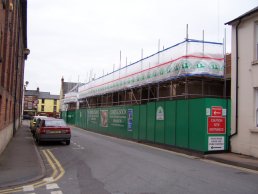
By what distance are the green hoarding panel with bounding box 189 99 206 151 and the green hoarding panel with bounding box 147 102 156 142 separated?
15.7 feet

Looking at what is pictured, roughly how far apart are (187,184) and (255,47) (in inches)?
348

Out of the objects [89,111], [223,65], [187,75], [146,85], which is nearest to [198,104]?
[187,75]

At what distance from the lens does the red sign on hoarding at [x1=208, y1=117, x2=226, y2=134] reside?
16.4 metres

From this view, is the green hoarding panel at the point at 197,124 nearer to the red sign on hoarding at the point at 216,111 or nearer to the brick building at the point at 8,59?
the red sign on hoarding at the point at 216,111

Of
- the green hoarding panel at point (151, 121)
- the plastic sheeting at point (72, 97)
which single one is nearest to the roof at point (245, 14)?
the green hoarding panel at point (151, 121)

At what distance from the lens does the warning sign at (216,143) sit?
16203 mm

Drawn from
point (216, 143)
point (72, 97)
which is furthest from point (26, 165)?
point (72, 97)

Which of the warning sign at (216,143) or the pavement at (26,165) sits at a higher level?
the warning sign at (216,143)

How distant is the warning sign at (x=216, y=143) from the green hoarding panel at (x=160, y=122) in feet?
14.5

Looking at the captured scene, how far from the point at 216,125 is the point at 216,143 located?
84 cm

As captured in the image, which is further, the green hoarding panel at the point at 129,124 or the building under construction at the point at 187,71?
the green hoarding panel at the point at 129,124

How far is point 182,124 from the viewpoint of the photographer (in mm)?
18281

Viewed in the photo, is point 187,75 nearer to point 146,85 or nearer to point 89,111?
point 146,85

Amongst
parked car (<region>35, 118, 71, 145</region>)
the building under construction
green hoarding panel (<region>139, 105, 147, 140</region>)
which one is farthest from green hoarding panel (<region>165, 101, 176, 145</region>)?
parked car (<region>35, 118, 71, 145</region>)
